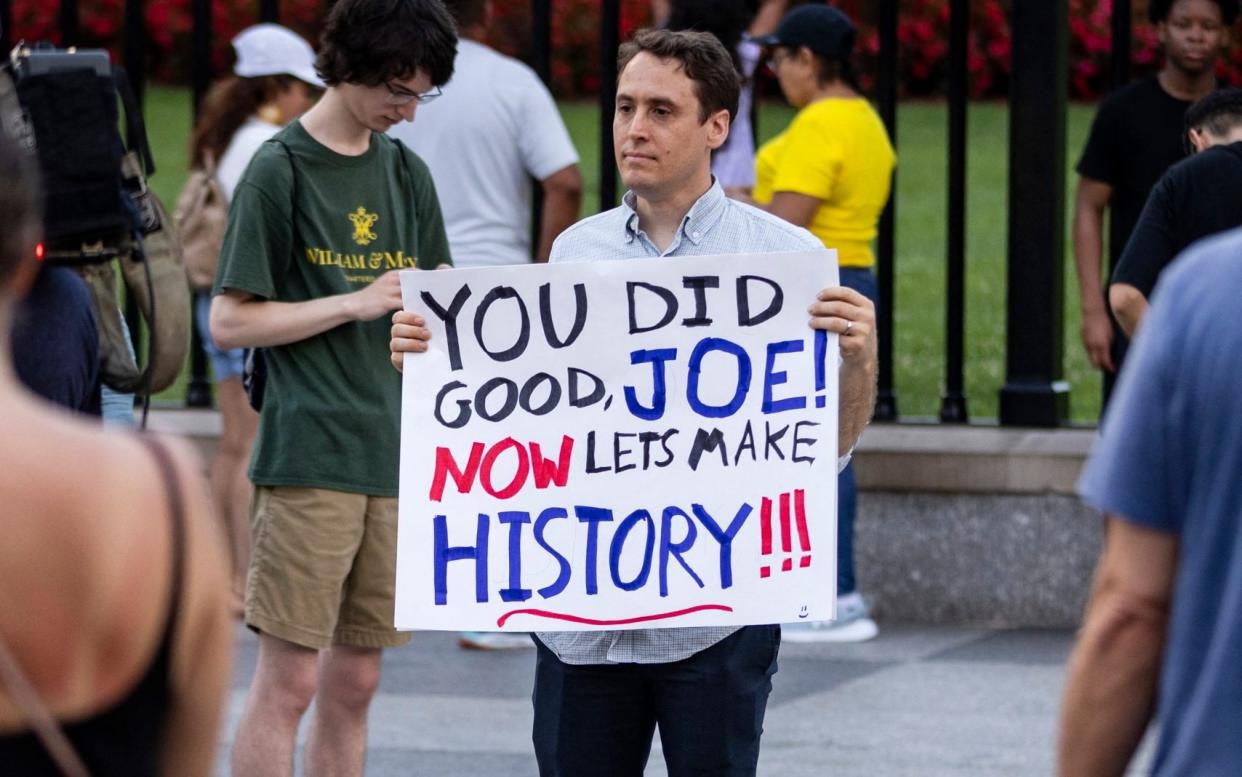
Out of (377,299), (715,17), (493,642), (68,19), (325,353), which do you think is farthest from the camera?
(68,19)

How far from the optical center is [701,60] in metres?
4.00

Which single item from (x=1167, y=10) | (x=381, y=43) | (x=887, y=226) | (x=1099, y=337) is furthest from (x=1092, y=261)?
(x=381, y=43)

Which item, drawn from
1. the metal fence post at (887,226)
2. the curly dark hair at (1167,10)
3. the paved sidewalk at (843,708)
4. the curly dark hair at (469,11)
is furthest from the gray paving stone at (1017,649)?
the curly dark hair at (469,11)

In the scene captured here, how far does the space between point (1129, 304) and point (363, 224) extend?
2081 millimetres

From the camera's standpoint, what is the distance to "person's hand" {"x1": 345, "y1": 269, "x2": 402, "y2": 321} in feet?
14.7

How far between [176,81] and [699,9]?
33.9 ft

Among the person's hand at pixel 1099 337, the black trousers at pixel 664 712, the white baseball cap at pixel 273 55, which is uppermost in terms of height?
the white baseball cap at pixel 273 55

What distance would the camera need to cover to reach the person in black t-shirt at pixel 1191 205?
5449mm

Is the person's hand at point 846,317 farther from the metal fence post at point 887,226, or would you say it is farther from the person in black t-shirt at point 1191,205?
the metal fence post at point 887,226

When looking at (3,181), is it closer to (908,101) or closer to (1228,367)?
(1228,367)

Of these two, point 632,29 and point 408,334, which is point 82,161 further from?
point 632,29

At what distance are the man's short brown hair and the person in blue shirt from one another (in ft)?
5.71

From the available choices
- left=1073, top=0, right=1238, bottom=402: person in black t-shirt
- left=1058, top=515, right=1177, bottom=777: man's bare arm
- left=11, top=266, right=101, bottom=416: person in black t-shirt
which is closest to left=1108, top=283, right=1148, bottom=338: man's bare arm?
left=1073, top=0, right=1238, bottom=402: person in black t-shirt

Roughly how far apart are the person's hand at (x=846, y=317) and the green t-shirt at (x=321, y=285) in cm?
130
